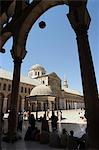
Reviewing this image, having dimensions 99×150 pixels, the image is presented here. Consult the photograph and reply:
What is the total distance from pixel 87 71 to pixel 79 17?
5.91ft

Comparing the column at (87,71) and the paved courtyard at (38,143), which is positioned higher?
the column at (87,71)

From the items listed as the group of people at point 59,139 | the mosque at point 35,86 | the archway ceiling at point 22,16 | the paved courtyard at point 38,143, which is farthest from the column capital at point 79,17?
the mosque at point 35,86

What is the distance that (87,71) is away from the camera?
5184mm

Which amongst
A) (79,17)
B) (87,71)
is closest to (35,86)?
(79,17)

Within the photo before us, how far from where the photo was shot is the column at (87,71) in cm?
469

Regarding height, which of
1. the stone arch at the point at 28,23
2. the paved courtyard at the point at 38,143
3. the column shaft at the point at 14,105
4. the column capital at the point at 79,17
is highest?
the stone arch at the point at 28,23

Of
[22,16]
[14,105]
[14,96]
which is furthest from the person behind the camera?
[22,16]

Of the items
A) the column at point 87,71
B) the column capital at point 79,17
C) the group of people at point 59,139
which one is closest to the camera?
the column at point 87,71

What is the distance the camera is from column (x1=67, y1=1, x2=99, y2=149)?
4688mm

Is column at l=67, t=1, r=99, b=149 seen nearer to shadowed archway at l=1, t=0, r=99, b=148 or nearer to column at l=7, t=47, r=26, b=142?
shadowed archway at l=1, t=0, r=99, b=148

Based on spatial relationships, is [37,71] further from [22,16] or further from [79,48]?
[79,48]

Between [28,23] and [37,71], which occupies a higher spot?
[37,71]

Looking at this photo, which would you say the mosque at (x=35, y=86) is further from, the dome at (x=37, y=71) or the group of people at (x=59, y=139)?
the group of people at (x=59, y=139)

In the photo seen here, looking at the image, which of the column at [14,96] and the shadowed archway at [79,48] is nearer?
the shadowed archway at [79,48]
